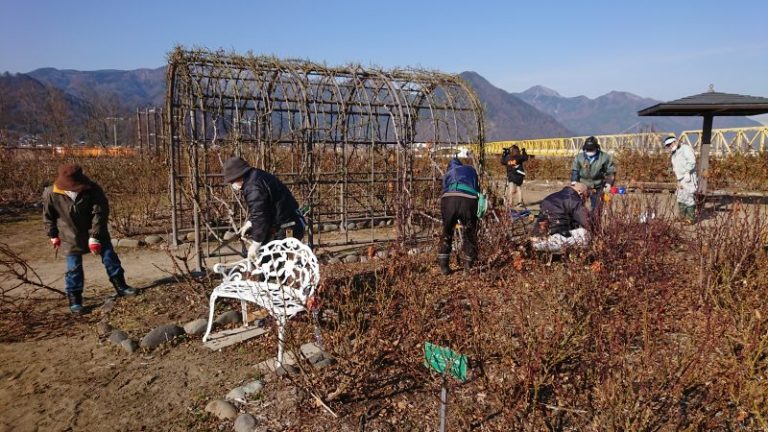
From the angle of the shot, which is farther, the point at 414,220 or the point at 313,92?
the point at 414,220

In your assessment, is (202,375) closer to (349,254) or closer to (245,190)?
(245,190)

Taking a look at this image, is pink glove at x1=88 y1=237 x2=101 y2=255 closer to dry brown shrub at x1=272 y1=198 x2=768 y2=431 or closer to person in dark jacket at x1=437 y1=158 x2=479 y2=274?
dry brown shrub at x1=272 y1=198 x2=768 y2=431

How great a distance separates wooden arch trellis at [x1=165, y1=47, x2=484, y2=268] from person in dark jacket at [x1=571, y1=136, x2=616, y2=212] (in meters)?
2.00

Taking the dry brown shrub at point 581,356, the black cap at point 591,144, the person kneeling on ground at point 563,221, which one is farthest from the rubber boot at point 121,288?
the black cap at point 591,144

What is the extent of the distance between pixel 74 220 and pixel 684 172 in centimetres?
927

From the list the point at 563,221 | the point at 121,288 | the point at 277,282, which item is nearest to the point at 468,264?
the point at 563,221

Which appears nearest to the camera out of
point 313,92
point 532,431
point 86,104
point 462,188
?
point 532,431

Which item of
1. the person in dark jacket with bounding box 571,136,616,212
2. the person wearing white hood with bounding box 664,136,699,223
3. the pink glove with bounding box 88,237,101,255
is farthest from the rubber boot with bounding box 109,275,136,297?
the person wearing white hood with bounding box 664,136,699,223

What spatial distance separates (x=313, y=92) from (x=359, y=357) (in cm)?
612

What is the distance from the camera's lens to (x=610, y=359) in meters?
2.88

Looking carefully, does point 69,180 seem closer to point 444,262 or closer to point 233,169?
Answer: point 233,169

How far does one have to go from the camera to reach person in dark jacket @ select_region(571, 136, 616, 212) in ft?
23.2

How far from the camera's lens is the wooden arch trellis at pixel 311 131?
7.24 m

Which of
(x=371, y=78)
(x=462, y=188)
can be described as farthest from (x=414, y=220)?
(x=462, y=188)
